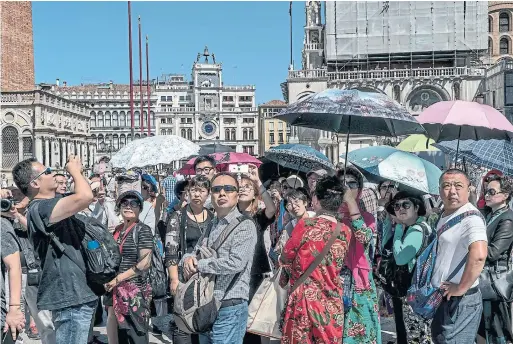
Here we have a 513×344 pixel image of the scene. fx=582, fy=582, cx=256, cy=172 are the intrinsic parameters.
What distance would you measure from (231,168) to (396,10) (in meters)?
39.4

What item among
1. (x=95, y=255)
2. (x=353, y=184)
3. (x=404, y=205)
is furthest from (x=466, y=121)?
(x=95, y=255)

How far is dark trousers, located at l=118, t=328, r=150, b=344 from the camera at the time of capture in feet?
A: 16.8

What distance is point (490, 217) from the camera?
521 cm

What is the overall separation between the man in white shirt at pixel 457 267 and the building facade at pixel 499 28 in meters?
57.6

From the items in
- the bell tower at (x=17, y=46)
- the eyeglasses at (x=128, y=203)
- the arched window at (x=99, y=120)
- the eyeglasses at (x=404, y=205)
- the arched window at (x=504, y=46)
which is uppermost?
the arched window at (x=504, y=46)

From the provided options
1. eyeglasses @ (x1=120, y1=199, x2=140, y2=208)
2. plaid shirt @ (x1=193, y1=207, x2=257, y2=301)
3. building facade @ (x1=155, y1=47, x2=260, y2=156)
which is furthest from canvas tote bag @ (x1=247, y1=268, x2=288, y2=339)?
building facade @ (x1=155, y1=47, x2=260, y2=156)

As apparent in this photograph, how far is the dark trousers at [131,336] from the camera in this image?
5109 mm

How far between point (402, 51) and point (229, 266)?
142 feet

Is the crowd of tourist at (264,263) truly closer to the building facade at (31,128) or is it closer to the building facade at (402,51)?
the building facade at (31,128)

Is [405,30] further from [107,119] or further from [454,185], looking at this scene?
[107,119]

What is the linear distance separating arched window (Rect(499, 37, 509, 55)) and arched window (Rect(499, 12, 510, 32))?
1003 millimetres

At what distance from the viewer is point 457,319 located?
411cm

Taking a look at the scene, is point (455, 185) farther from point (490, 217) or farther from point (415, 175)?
point (415, 175)

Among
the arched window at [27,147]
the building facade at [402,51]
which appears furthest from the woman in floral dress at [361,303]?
the building facade at [402,51]
